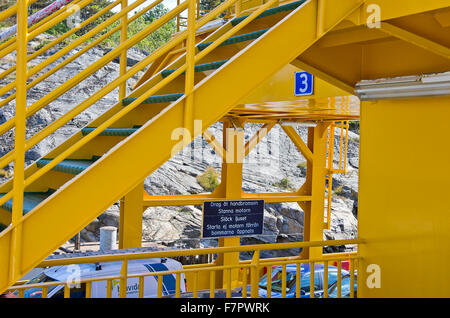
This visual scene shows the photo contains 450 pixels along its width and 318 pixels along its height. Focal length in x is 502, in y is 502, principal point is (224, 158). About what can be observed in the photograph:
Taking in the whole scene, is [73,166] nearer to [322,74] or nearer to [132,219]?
[322,74]

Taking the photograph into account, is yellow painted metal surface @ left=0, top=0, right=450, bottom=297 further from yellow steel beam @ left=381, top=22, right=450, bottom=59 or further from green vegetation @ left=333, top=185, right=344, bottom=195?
green vegetation @ left=333, top=185, right=344, bottom=195

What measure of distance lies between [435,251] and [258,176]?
2502 cm

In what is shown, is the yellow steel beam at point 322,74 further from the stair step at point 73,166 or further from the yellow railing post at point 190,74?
the stair step at point 73,166

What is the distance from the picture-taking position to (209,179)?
27859 mm

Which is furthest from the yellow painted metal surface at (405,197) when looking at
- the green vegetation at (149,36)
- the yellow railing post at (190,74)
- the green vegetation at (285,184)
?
the green vegetation at (149,36)

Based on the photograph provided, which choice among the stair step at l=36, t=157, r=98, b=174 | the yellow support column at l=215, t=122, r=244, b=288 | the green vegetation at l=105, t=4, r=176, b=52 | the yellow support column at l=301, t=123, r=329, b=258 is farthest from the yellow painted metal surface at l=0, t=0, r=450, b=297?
the green vegetation at l=105, t=4, r=176, b=52

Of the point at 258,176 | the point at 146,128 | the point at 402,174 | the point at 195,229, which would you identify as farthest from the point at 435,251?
the point at 258,176

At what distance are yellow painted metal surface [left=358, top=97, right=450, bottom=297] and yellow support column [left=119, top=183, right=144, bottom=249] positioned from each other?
670 cm

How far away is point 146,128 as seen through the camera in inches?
133

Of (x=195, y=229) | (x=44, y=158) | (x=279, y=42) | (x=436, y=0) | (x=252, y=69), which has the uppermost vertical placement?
(x=436, y=0)

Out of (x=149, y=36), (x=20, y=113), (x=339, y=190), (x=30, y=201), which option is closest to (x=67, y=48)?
(x=20, y=113)

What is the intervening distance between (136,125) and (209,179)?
77.4ft
